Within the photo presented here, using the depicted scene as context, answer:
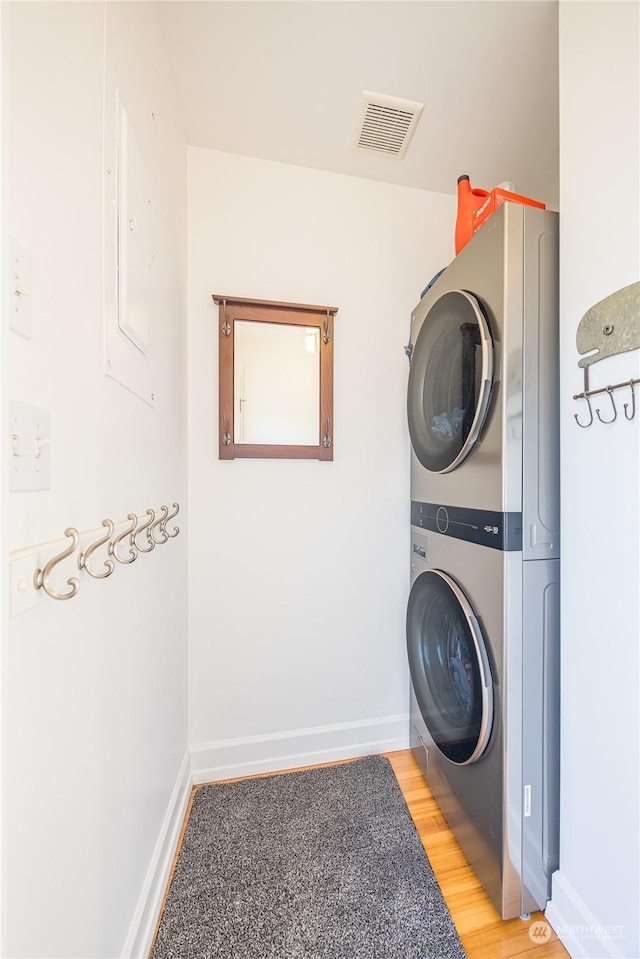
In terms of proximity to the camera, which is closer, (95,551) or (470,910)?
(95,551)

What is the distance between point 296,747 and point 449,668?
84 cm

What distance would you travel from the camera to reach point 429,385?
1386 mm

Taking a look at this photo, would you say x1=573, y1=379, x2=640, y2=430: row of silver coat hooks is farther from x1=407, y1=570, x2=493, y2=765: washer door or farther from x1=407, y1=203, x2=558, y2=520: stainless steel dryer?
x1=407, y1=570, x2=493, y2=765: washer door

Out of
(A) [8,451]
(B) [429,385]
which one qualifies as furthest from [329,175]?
(A) [8,451]

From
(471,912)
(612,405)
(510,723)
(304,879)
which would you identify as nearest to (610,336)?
(612,405)

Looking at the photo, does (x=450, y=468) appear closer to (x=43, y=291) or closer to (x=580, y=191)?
(x=580, y=191)

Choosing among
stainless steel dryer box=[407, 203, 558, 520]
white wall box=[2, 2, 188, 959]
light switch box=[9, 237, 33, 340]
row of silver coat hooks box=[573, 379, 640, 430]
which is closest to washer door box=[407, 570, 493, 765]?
stainless steel dryer box=[407, 203, 558, 520]

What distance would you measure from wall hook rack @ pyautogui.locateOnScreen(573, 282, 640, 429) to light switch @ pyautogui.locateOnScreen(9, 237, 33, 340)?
3.72 feet

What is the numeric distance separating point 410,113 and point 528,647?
1917 mm

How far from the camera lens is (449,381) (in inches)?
49.2

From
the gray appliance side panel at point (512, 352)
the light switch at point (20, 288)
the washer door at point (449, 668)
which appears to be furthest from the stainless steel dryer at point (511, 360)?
the light switch at point (20, 288)

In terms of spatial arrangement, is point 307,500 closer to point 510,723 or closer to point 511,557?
point 511,557

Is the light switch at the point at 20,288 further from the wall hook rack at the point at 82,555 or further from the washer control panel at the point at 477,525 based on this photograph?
the washer control panel at the point at 477,525

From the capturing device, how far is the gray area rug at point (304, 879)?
983mm
